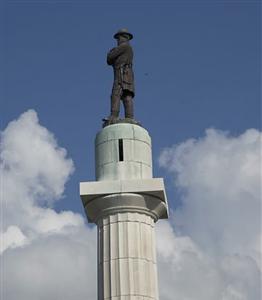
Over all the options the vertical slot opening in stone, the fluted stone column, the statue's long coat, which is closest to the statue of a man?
the statue's long coat

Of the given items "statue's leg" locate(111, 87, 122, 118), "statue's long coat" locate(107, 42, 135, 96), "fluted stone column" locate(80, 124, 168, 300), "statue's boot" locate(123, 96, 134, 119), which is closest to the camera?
"fluted stone column" locate(80, 124, 168, 300)

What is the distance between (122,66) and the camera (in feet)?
101

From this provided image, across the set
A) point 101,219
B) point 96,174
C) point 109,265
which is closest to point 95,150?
point 96,174

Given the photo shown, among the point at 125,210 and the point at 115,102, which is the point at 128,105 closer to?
the point at 115,102

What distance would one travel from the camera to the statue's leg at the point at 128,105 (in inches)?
1177

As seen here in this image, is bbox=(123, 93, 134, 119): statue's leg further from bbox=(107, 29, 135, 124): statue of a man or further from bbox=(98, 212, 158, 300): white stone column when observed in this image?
bbox=(98, 212, 158, 300): white stone column

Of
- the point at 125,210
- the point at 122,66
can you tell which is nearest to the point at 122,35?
the point at 122,66

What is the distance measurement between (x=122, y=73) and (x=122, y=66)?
0.33 meters

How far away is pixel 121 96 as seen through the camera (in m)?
30.4

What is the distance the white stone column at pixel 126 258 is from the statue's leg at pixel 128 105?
4.27m

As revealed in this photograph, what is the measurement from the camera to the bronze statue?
30.1 meters

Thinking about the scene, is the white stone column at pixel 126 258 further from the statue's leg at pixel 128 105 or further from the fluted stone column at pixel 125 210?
the statue's leg at pixel 128 105

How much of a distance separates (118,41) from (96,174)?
5873 mm

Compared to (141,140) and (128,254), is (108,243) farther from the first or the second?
(141,140)
